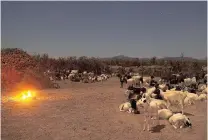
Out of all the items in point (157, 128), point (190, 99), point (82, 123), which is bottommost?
point (157, 128)

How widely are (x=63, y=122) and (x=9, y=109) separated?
3.71 meters

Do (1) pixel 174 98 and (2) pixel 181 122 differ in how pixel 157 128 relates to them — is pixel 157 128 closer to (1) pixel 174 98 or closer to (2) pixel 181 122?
(2) pixel 181 122

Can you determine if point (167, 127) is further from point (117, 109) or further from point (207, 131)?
point (117, 109)

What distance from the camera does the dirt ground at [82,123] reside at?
11.6 m

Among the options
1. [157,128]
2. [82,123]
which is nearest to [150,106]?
[157,128]

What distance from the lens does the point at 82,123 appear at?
13281 mm

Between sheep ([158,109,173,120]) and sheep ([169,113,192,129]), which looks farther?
sheep ([158,109,173,120])

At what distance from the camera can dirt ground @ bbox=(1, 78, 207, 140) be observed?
1164cm

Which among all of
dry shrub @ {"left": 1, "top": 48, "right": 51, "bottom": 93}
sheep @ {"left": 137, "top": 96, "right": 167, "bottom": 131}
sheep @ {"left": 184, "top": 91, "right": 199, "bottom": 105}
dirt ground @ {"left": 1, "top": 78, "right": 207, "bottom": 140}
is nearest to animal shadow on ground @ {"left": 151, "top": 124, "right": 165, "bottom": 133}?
dirt ground @ {"left": 1, "top": 78, "right": 207, "bottom": 140}

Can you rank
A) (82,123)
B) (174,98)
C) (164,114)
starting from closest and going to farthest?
(82,123) < (164,114) < (174,98)

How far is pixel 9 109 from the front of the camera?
51.9 feet

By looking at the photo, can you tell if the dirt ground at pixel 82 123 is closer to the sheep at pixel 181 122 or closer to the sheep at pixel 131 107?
the sheep at pixel 181 122

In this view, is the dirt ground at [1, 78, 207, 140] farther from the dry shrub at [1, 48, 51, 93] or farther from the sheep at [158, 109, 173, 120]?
the dry shrub at [1, 48, 51, 93]

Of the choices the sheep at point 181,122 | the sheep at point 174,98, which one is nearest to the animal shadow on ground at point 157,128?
the sheep at point 181,122
